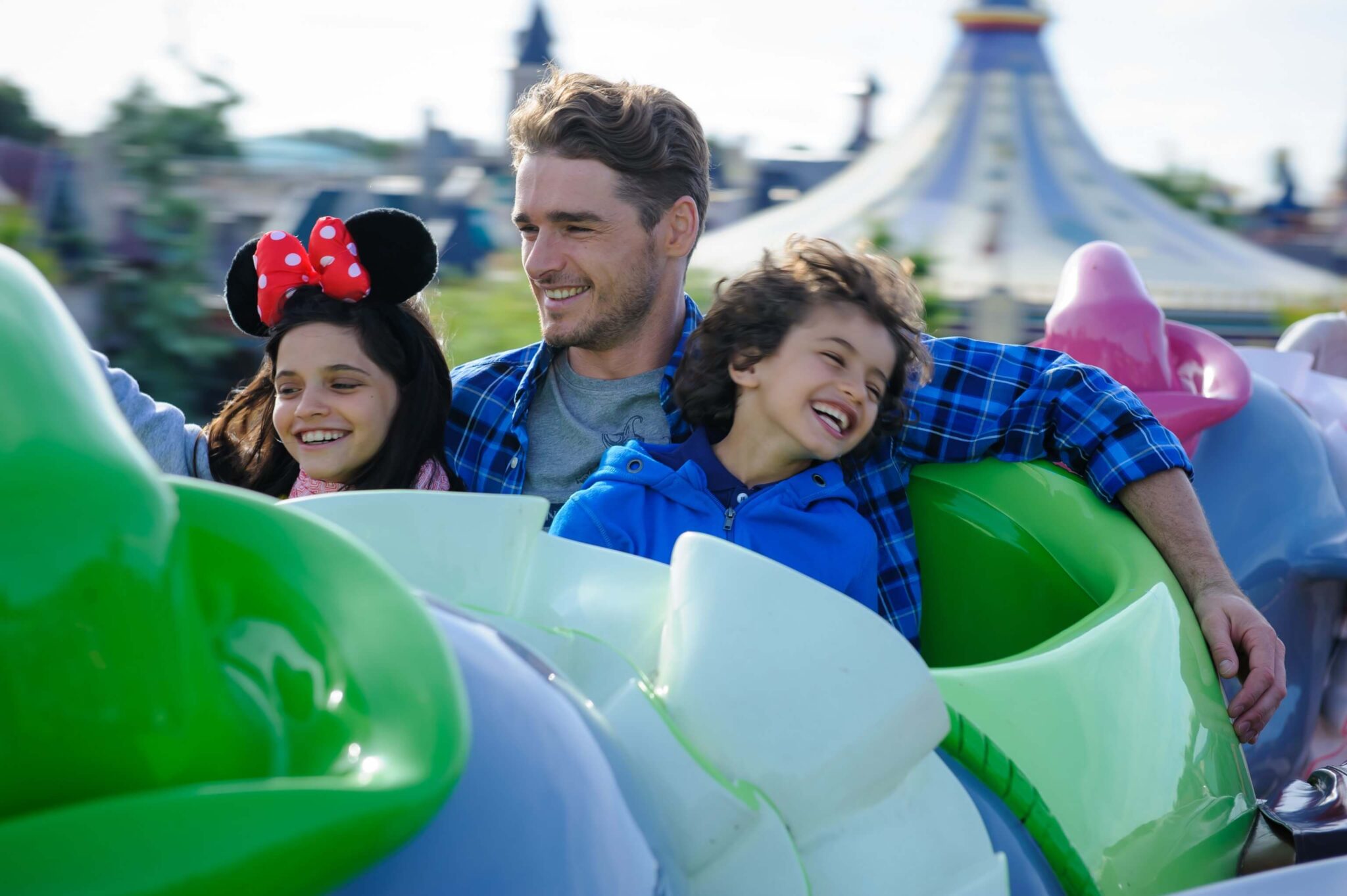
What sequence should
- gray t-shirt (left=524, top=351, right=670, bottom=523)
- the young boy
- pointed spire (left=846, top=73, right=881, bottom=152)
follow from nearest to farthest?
the young boy < gray t-shirt (left=524, top=351, right=670, bottom=523) < pointed spire (left=846, top=73, right=881, bottom=152)

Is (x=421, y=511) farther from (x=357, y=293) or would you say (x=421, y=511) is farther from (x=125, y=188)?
(x=125, y=188)

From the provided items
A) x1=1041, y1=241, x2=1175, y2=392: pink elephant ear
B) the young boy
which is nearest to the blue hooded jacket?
the young boy

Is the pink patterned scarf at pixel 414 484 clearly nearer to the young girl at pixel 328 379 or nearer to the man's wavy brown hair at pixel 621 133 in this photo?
the young girl at pixel 328 379

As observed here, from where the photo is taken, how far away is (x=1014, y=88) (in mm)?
16625

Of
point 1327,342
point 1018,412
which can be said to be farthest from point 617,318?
point 1327,342

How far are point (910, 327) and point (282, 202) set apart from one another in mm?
9264

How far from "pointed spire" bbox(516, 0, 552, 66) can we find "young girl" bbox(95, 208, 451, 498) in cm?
2240

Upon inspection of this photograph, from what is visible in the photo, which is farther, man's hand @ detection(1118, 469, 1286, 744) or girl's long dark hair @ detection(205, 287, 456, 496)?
girl's long dark hair @ detection(205, 287, 456, 496)

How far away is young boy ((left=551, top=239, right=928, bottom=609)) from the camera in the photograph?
5.87ft

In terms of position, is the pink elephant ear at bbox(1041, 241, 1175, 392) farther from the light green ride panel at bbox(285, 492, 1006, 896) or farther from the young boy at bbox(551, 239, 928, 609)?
the light green ride panel at bbox(285, 492, 1006, 896)

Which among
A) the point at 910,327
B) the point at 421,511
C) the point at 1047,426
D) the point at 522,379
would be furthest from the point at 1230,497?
the point at 421,511

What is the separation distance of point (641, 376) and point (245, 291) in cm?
63

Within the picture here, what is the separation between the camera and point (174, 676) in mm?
745

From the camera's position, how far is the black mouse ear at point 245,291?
2113 millimetres
